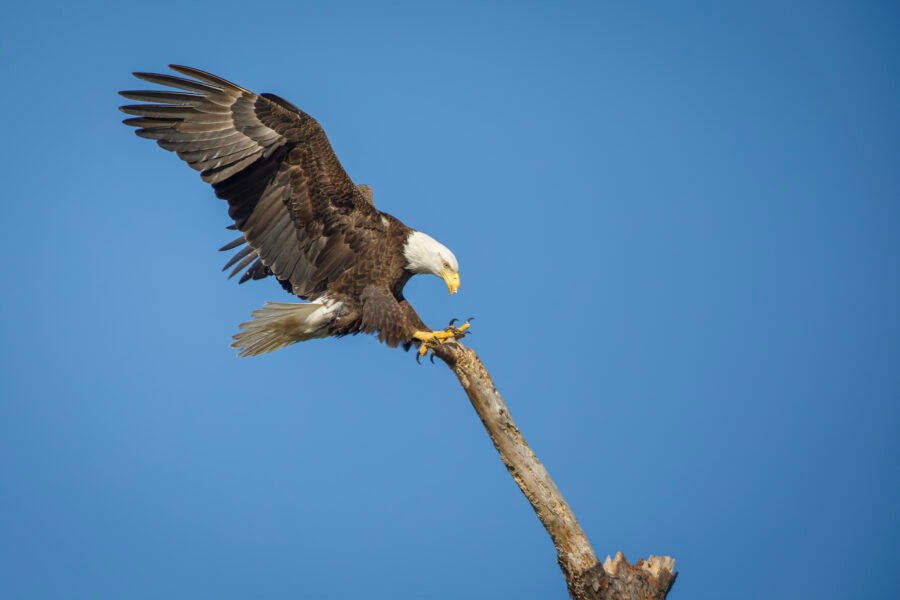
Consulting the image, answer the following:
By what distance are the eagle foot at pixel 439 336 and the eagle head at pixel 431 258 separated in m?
0.52

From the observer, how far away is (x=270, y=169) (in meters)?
6.08

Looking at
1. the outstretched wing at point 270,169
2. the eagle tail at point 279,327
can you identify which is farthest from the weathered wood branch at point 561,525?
the outstretched wing at point 270,169

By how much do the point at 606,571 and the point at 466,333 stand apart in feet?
5.47

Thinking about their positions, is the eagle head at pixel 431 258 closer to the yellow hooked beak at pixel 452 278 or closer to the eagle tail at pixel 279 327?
the yellow hooked beak at pixel 452 278

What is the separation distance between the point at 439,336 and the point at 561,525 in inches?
54.9

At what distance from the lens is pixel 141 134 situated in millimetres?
5895

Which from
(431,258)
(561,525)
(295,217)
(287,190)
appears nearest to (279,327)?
(295,217)

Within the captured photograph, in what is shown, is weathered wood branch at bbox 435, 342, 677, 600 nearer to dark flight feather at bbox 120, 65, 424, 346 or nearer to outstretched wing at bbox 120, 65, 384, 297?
dark flight feather at bbox 120, 65, 424, 346

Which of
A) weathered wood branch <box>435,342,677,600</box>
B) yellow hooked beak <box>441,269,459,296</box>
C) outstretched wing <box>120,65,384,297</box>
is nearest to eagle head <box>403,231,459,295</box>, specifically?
yellow hooked beak <box>441,269,459,296</box>

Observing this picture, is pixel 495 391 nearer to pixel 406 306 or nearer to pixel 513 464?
pixel 513 464

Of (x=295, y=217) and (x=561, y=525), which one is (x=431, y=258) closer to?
(x=295, y=217)

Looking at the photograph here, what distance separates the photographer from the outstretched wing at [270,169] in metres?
5.91

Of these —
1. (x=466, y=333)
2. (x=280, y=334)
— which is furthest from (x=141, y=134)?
(x=466, y=333)

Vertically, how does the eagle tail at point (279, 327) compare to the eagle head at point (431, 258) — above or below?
below
